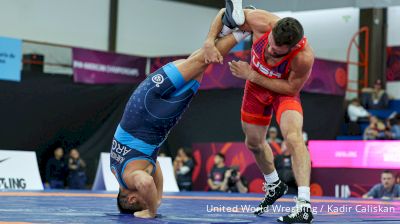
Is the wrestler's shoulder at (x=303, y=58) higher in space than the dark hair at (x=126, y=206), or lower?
higher

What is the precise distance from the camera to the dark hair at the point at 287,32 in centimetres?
464

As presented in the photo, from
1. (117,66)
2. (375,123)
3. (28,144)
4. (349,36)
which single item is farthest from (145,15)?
(375,123)

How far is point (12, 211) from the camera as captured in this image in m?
5.14

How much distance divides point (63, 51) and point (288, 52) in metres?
10.4

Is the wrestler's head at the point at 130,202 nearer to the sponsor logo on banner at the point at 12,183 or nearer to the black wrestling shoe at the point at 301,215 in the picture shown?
the black wrestling shoe at the point at 301,215

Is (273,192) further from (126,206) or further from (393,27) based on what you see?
(393,27)

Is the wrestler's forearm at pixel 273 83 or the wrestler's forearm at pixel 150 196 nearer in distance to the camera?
the wrestler's forearm at pixel 150 196

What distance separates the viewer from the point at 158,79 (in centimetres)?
526

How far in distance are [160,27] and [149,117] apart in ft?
46.1

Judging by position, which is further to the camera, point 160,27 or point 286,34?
point 160,27

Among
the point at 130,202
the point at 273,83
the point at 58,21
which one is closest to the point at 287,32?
the point at 273,83

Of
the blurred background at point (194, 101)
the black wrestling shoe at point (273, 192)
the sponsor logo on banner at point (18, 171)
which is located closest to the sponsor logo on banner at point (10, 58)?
the blurred background at point (194, 101)

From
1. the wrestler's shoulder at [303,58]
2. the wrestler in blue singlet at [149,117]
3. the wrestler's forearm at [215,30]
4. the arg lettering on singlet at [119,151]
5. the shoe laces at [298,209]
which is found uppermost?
the wrestler's forearm at [215,30]

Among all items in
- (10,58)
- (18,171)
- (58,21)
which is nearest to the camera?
(18,171)
